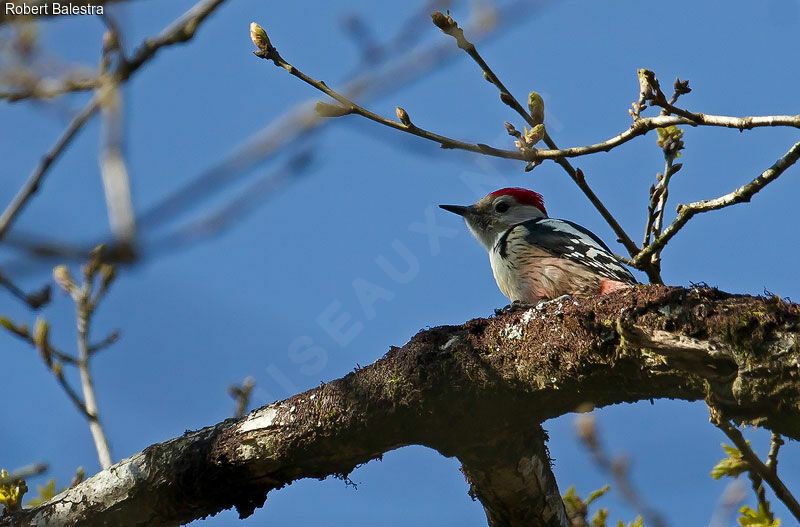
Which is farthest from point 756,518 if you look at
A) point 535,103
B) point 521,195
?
point 521,195

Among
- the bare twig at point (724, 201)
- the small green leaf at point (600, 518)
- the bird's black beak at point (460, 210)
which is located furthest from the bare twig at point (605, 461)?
the bird's black beak at point (460, 210)

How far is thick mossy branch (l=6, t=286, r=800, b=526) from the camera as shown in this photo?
2836 millimetres

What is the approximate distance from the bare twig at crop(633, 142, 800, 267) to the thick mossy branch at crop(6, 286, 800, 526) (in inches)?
9.2

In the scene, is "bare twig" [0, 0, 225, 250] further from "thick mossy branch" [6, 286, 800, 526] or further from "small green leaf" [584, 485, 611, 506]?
"small green leaf" [584, 485, 611, 506]

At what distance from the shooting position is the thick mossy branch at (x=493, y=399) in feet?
9.30

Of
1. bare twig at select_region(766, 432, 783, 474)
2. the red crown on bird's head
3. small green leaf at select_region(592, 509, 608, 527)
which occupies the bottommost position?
bare twig at select_region(766, 432, 783, 474)

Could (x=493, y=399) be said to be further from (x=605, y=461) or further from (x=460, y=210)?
(x=460, y=210)

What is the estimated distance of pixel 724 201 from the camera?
3.03 metres

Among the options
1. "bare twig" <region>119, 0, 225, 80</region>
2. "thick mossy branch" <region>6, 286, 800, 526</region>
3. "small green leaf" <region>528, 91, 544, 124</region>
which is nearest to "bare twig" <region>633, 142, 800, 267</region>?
"thick mossy branch" <region>6, 286, 800, 526</region>

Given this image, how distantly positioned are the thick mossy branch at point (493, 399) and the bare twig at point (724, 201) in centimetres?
23

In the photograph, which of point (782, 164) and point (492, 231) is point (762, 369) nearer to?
point (782, 164)

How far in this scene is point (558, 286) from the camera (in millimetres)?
5000

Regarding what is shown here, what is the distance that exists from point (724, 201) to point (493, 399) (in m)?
1.06

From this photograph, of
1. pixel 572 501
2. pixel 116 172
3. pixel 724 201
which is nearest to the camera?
pixel 116 172
